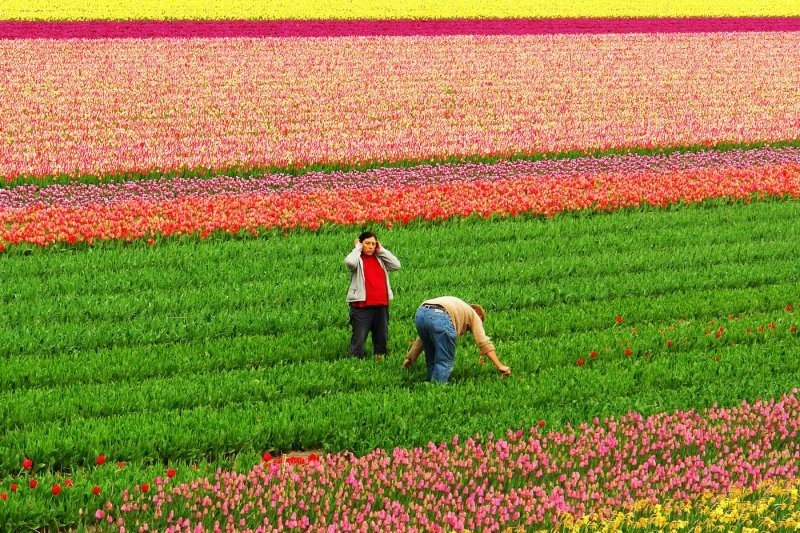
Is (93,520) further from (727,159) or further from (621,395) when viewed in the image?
(727,159)

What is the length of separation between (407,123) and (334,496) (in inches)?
887

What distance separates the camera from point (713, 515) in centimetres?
827

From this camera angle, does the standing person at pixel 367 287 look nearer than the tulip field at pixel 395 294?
No

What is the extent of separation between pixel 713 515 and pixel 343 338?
605cm

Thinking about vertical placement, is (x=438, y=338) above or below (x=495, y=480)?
above

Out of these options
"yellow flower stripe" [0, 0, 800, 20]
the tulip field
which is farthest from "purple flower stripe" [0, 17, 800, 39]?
the tulip field

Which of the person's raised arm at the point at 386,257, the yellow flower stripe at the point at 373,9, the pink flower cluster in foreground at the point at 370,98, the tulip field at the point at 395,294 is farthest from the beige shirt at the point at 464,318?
the yellow flower stripe at the point at 373,9

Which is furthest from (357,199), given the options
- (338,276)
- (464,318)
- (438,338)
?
(438,338)

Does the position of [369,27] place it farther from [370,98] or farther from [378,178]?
[378,178]

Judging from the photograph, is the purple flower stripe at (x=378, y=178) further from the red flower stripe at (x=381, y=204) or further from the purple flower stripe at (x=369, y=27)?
the purple flower stripe at (x=369, y=27)

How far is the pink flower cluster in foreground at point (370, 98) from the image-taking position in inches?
1065

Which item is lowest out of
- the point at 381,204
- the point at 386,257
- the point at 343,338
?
the point at 343,338

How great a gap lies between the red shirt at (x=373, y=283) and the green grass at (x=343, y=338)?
660 millimetres

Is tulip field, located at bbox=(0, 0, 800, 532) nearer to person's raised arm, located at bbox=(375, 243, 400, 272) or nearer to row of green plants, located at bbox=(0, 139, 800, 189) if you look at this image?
row of green plants, located at bbox=(0, 139, 800, 189)
